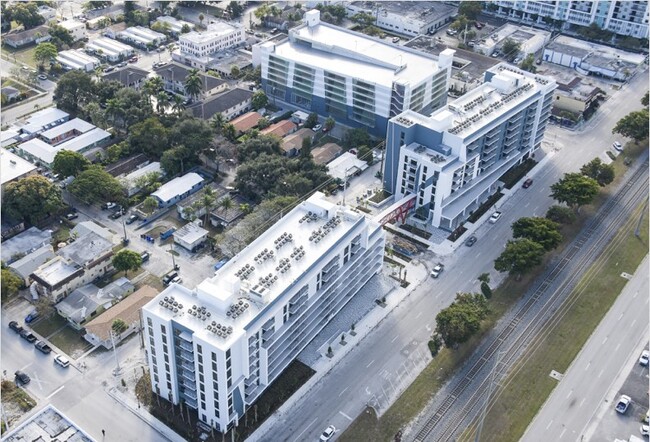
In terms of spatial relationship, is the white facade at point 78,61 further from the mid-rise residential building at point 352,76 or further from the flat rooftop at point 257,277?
the flat rooftop at point 257,277

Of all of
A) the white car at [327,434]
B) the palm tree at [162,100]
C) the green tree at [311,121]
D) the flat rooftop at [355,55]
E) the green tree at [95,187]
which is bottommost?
the white car at [327,434]

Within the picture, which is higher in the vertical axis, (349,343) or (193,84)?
(193,84)

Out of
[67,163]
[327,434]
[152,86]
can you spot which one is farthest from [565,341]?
[152,86]

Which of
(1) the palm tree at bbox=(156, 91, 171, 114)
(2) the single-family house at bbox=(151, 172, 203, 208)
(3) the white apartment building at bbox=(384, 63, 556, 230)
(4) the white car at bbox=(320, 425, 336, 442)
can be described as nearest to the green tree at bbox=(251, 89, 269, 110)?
(1) the palm tree at bbox=(156, 91, 171, 114)

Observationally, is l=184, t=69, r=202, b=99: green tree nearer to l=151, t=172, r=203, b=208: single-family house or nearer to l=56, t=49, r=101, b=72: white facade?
l=151, t=172, r=203, b=208: single-family house

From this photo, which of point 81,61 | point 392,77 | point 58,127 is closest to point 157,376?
point 58,127

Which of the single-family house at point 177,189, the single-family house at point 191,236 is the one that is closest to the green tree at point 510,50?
the single-family house at point 177,189

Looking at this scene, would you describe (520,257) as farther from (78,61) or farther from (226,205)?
(78,61)
